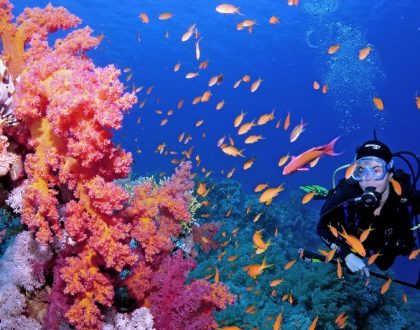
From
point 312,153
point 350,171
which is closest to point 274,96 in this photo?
point 350,171

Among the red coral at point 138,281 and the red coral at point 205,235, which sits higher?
the red coral at point 138,281

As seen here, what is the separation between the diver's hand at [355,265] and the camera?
4.06 meters

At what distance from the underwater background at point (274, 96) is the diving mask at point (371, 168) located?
154 centimetres

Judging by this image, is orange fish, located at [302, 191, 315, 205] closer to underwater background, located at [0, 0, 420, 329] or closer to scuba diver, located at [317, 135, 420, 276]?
scuba diver, located at [317, 135, 420, 276]

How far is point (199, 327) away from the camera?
116 inches

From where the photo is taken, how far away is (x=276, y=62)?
66.6 m

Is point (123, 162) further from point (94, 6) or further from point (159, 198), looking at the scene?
point (94, 6)

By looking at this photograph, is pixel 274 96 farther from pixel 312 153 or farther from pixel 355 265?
pixel 355 265

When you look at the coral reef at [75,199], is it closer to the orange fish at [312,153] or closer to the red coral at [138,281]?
the red coral at [138,281]

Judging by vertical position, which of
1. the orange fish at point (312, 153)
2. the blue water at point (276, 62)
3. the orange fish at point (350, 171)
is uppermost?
the orange fish at point (312, 153)

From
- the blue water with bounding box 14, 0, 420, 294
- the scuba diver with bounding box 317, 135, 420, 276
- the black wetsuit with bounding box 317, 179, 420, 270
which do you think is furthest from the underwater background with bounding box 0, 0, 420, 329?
the black wetsuit with bounding box 317, 179, 420, 270

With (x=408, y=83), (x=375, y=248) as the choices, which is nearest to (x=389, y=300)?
(x=375, y=248)

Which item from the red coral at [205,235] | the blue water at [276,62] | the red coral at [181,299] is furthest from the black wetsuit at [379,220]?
the blue water at [276,62]

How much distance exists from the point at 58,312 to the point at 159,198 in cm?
127
